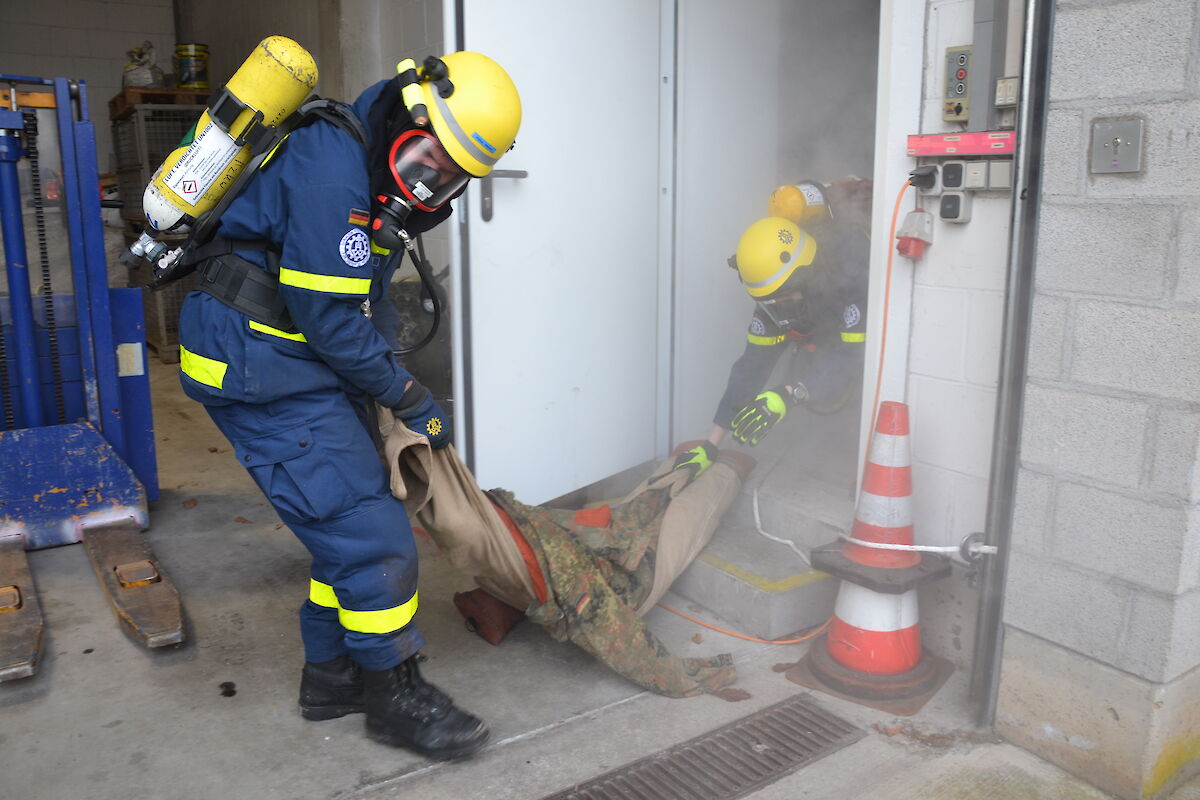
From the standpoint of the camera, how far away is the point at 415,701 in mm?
2516

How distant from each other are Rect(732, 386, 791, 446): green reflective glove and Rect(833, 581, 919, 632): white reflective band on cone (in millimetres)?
776

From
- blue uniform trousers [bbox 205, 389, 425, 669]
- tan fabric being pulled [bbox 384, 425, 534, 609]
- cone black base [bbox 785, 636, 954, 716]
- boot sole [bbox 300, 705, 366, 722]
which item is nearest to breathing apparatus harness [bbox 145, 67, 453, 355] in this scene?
blue uniform trousers [bbox 205, 389, 425, 669]

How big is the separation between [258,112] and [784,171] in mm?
2910

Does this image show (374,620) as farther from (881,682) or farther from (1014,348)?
(1014,348)

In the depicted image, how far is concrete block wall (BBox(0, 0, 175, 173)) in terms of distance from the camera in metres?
8.82

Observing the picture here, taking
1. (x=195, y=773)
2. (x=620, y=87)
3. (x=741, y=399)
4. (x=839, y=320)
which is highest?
(x=620, y=87)

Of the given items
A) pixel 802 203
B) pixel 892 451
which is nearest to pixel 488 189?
pixel 802 203

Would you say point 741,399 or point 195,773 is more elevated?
point 741,399

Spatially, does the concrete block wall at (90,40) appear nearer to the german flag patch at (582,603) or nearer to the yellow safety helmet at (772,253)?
the yellow safety helmet at (772,253)

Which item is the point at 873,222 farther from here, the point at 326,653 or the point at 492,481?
the point at 326,653

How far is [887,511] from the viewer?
2.80 m

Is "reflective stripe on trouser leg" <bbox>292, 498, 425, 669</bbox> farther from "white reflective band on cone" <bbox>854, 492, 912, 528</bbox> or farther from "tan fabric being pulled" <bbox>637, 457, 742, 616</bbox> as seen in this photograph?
"white reflective band on cone" <bbox>854, 492, 912, 528</bbox>

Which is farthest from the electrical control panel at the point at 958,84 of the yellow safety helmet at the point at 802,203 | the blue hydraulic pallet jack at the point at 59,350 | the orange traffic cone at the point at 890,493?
the blue hydraulic pallet jack at the point at 59,350

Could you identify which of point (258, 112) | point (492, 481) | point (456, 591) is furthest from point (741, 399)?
point (258, 112)
